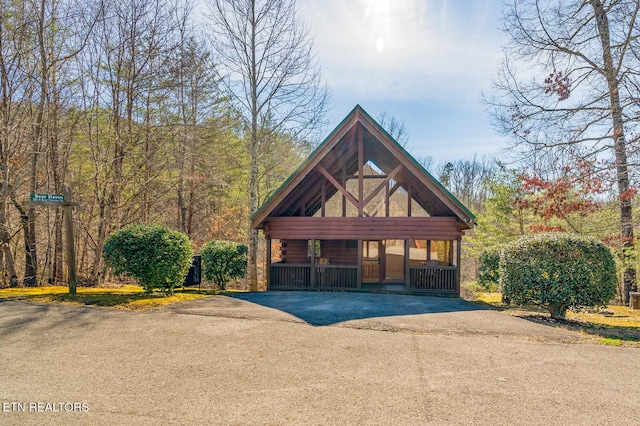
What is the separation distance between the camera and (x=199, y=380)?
160 inches

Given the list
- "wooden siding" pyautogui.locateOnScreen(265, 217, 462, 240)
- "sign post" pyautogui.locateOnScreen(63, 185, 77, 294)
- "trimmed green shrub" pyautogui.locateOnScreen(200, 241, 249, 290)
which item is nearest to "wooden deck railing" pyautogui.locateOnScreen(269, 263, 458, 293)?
"wooden siding" pyautogui.locateOnScreen(265, 217, 462, 240)

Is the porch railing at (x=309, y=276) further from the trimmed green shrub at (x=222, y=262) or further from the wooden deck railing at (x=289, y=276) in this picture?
the trimmed green shrub at (x=222, y=262)

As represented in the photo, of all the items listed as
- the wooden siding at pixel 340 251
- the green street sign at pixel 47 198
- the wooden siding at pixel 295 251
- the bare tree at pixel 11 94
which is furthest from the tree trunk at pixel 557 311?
the bare tree at pixel 11 94

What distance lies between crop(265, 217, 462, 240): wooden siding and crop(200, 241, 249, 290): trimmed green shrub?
1.82 meters

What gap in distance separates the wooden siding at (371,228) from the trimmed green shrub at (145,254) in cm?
435

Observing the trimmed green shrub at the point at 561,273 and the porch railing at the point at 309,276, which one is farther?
the porch railing at the point at 309,276

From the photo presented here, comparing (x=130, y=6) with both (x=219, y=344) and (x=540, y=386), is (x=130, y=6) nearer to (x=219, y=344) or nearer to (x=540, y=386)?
(x=219, y=344)

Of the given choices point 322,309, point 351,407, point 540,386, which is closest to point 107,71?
point 322,309

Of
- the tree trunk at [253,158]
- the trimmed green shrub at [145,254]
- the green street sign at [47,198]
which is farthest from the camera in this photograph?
the tree trunk at [253,158]

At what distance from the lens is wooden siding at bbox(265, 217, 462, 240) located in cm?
1228

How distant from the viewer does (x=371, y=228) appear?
1248cm

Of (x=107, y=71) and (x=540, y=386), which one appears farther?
(x=107, y=71)

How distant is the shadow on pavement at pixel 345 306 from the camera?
7.47m

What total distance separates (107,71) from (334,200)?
Result: 960 inches
